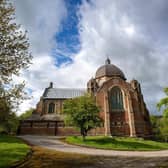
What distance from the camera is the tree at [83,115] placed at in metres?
27.0

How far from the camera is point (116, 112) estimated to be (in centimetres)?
4197

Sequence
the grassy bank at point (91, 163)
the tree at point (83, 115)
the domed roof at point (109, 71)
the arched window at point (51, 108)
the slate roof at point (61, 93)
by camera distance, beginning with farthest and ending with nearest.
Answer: the slate roof at point (61, 93)
the domed roof at point (109, 71)
the arched window at point (51, 108)
the tree at point (83, 115)
the grassy bank at point (91, 163)

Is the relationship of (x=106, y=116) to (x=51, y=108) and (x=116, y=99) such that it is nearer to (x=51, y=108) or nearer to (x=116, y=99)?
(x=116, y=99)

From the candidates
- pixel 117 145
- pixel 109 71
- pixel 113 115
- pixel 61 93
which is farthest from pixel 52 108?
pixel 117 145

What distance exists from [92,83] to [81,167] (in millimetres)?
39452

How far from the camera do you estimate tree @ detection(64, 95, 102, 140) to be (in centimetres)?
2705

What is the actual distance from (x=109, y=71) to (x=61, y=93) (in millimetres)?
16855

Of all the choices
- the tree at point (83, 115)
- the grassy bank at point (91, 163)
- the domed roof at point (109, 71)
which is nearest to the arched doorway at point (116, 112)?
the domed roof at point (109, 71)

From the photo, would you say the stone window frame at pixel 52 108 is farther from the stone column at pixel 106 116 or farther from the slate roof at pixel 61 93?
the stone column at pixel 106 116

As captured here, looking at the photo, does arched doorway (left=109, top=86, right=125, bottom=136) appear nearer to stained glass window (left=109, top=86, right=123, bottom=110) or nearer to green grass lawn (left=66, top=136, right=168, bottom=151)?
stained glass window (left=109, top=86, right=123, bottom=110)

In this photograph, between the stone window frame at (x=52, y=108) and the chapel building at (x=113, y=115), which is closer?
the chapel building at (x=113, y=115)

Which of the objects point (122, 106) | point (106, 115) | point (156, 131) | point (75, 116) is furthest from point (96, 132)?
point (156, 131)

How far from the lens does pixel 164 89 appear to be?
2530 cm

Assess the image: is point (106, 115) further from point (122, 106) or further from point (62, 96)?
point (62, 96)
